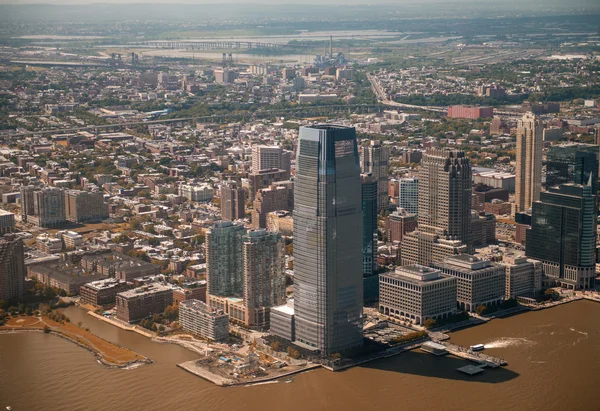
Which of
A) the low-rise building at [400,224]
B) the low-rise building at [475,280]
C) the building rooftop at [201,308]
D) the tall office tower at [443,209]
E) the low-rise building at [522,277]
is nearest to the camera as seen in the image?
the building rooftop at [201,308]

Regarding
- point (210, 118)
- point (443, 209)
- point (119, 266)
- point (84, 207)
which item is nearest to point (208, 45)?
point (210, 118)

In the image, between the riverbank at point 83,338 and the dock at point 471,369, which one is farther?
the riverbank at point 83,338

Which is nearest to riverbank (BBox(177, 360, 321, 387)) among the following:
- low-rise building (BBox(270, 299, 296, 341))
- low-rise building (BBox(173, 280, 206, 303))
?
low-rise building (BBox(270, 299, 296, 341))

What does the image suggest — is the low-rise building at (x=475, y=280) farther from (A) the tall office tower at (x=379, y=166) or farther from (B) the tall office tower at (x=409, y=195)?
(A) the tall office tower at (x=379, y=166)

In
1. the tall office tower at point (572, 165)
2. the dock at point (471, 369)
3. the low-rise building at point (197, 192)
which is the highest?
the tall office tower at point (572, 165)

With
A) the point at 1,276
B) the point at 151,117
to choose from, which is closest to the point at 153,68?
the point at 151,117

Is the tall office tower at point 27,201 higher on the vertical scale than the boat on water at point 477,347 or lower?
higher

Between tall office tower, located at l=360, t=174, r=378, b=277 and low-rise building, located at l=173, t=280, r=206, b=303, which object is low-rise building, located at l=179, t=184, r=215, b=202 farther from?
low-rise building, located at l=173, t=280, r=206, b=303

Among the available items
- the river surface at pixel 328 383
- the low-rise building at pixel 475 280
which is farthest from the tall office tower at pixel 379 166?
the river surface at pixel 328 383

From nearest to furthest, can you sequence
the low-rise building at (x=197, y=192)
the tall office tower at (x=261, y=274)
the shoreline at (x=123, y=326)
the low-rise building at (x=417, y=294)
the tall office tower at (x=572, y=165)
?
the shoreline at (x=123, y=326), the tall office tower at (x=261, y=274), the low-rise building at (x=417, y=294), the tall office tower at (x=572, y=165), the low-rise building at (x=197, y=192)
